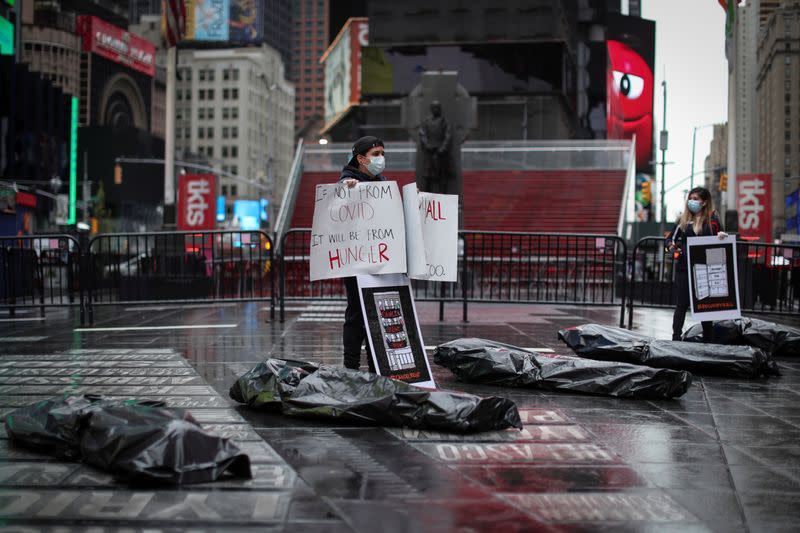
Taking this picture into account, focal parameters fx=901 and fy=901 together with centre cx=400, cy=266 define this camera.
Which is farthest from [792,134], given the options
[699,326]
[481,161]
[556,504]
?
[556,504]

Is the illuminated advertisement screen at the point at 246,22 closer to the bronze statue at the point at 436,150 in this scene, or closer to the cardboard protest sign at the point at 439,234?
the bronze statue at the point at 436,150

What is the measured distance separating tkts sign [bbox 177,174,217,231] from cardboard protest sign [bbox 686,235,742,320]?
834 inches

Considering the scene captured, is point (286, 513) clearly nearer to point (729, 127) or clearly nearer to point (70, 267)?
point (70, 267)

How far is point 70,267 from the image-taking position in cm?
1441

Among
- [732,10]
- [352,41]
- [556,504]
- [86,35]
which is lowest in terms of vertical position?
[556,504]

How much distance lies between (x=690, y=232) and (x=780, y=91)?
6309cm

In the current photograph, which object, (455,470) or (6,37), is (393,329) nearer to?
(455,470)

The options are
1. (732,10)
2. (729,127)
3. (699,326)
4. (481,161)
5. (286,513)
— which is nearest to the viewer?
(286,513)

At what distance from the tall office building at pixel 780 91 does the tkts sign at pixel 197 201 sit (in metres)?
21.8

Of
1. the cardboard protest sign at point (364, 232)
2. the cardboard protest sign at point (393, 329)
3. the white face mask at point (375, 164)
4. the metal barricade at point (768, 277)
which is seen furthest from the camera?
the metal barricade at point (768, 277)

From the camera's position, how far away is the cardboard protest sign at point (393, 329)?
21.5 feet

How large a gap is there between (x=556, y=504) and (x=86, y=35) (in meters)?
138

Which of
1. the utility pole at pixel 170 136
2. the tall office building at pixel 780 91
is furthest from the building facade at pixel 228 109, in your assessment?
the utility pole at pixel 170 136

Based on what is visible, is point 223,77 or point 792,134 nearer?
point 792,134
